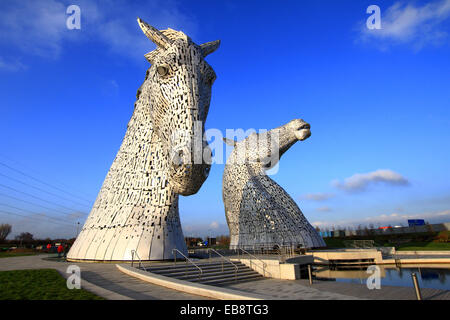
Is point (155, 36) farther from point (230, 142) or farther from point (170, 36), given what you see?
point (230, 142)

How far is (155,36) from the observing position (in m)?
7.52

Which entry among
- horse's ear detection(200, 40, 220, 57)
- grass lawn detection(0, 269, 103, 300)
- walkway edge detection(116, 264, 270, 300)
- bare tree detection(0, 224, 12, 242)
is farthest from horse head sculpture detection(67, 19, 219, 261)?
bare tree detection(0, 224, 12, 242)

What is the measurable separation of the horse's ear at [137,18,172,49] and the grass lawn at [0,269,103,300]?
6.24 metres

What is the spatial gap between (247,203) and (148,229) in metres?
10.6

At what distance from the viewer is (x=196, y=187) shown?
6785 millimetres

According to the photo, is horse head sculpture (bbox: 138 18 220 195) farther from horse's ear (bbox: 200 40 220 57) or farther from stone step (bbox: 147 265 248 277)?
stone step (bbox: 147 265 248 277)

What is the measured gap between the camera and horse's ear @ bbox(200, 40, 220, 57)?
8.45 metres

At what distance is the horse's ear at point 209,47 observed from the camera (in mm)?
8453

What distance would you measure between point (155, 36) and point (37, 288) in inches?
264

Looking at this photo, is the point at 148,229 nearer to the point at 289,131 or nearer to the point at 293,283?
the point at 293,283

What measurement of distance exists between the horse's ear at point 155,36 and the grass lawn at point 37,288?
6244 millimetres

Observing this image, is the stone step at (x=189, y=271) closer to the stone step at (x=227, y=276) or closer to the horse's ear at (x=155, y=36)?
the stone step at (x=227, y=276)

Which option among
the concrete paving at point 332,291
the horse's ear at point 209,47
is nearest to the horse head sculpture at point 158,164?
the horse's ear at point 209,47
